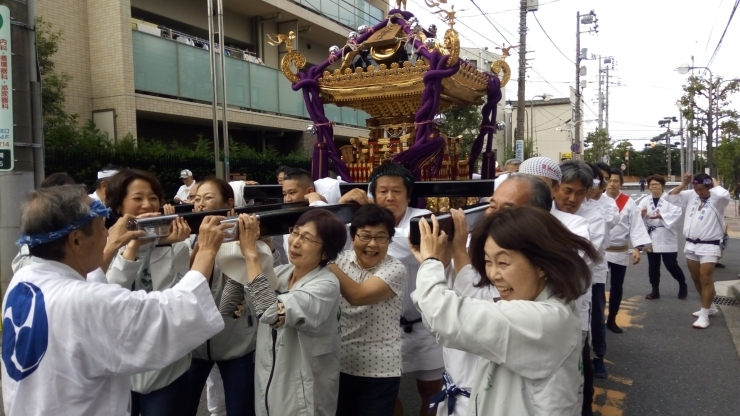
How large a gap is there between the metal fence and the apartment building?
1.36m

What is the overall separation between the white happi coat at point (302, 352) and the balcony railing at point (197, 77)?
37.8 feet

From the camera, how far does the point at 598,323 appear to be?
4.16 m

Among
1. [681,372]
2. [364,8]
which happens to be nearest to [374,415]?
[681,372]

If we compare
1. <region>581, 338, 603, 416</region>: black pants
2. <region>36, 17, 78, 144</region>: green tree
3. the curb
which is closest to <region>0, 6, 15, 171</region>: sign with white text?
<region>581, 338, 603, 416</region>: black pants

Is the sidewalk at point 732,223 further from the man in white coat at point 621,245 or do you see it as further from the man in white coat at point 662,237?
the man in white coat at point 621,245

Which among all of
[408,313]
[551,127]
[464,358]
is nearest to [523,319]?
[464,358]

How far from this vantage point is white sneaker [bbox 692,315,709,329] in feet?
17.5

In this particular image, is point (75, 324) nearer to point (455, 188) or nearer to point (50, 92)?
point (455, 188)

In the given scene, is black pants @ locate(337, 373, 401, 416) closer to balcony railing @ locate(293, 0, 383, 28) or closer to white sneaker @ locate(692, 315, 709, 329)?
white sneaker @ locate(692, 315, 709, 329)

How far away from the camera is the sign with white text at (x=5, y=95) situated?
3.97 m

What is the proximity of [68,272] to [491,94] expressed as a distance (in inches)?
201

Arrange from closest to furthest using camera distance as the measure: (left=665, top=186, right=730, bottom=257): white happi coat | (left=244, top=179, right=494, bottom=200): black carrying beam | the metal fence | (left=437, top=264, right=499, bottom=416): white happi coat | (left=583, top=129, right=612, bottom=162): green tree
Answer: (left=437, top=264, right=499, bottom=416): white happi coat → (left=244, top=179, right=494, bottom=200): black carrying beam → (left=665, top=186, right=730, bottom=257): white happi coat → the metal fence → (left=583, top=129, right=612, bottom=162): green tree

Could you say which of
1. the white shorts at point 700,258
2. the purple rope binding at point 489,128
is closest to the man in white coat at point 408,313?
the purple rope binding at point 489,128

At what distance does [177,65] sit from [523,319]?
Result: 1281 centimetres
